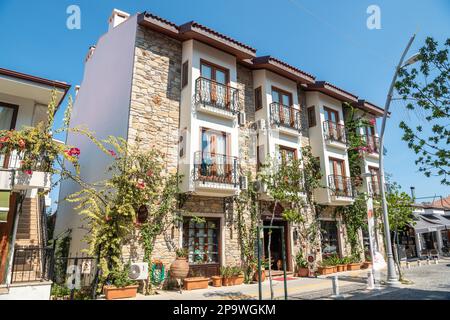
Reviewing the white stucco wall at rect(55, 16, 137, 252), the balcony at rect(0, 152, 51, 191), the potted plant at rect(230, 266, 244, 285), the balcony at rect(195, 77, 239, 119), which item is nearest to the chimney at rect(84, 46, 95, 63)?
the white stucco wall at rect(55, 16, 137, 252)

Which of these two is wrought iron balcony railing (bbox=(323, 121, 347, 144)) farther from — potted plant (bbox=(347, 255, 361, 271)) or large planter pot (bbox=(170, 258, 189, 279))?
large planter pot (bbox=(170, 258, 189, 279))

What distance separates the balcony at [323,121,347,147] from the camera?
18.5m

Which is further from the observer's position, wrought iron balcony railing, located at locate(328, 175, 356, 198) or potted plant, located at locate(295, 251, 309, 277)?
wrought iron balcony railing, located at locate(328, 175, 356, 198)

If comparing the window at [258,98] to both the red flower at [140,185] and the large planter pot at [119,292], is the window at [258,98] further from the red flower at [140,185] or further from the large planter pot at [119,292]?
the large planter pot at [119,292]

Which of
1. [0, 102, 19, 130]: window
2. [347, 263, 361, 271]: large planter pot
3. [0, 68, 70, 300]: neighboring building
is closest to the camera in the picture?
[0, 68, 70, 300]: neighboring building

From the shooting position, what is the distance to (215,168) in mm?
13258

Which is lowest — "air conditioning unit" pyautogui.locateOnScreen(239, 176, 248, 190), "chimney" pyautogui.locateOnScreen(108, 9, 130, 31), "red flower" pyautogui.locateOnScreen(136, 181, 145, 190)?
"red flower" pyautogui.locateOnScreen(136, 181, 145, 190)

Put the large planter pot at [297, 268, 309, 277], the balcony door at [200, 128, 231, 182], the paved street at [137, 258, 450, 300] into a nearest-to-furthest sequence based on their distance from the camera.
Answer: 1. the paved street at [137, 258, 450, 300]
2. the balcony door at [200, 128, 231, 182]
3. the large planter pot at [297, 268, 309, 277]

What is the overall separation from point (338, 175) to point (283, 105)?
5232 mm

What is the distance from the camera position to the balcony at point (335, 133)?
18.5 meters

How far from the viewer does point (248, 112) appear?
16281mm

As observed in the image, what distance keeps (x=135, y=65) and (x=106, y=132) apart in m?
3.22

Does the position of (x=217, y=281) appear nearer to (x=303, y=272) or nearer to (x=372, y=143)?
(x=303, y=272)

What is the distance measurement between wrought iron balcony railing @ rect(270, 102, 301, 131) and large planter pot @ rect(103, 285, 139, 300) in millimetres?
10265
